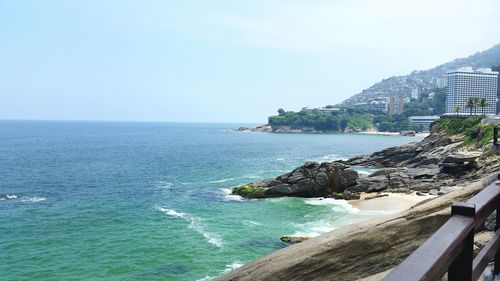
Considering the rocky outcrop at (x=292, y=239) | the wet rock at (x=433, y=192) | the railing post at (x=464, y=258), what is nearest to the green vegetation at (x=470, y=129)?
the wet rock at (x=433, y=192)

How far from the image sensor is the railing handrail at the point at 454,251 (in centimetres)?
246

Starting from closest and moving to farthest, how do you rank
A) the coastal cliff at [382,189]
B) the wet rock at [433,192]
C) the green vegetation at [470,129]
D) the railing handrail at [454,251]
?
1. the railing handrail at [454,251]
2. the coastal cliff at [382,189]
3. the wet rock at [433,192]
4. the green vegetation at [470,129]

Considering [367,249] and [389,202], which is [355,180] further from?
[367,249]

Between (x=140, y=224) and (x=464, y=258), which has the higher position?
(x=464, y=258)

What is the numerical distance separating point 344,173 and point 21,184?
1983 inches

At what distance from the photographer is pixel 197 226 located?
3972 cm

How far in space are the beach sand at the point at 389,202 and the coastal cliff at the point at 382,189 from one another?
2.14 metres

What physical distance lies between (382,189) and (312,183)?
9.51 meters

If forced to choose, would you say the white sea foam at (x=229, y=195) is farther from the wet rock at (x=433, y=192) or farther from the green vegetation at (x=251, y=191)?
the wet rock at (x=433, y=192)

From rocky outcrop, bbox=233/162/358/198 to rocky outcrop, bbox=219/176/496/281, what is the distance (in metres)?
37.1

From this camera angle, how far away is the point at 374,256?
15.2 meters

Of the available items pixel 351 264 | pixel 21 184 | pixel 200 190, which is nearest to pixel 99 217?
pixel 200 190

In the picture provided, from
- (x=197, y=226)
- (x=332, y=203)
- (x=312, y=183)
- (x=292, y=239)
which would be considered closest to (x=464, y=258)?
(x=292, y=239)

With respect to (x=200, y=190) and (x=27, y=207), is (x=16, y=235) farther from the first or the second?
(x=200, y=190)
